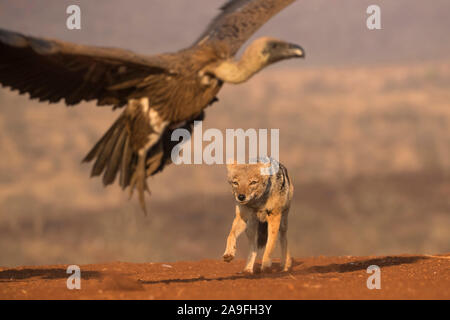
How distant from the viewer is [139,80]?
251 inches

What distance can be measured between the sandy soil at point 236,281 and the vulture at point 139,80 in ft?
3.07

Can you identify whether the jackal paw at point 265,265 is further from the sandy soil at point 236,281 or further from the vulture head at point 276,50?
the vulture head at point 276,50

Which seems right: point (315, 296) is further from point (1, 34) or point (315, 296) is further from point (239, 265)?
point (239, 265)

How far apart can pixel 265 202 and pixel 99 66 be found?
9.89 feet

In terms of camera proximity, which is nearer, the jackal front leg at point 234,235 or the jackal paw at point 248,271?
the jackal front leg at point 234,235

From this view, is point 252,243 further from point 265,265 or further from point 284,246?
point 284,246

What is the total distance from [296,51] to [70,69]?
1921mm

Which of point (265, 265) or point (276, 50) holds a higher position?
point (276, 50)

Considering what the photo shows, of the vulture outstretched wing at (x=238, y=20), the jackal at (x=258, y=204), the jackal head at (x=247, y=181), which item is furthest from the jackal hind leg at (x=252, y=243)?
the vulture outstretched wing at (x=238, y=20)

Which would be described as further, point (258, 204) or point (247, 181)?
point (258, 204)

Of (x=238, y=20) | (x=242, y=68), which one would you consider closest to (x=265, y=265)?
(x=238, y=20)

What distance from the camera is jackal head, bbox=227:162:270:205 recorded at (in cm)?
820

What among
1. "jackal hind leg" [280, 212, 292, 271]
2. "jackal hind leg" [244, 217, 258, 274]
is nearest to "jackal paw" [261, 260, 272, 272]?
"jackal hind leg" [244, 217, 258, 274]

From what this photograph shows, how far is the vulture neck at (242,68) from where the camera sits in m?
6.20
